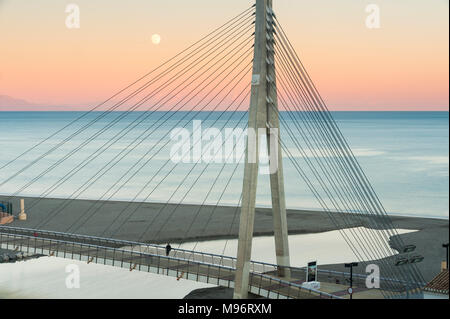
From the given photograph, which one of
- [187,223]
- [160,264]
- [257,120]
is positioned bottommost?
[160,264]

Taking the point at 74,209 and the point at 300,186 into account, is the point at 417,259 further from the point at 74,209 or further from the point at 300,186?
the point at 300,186

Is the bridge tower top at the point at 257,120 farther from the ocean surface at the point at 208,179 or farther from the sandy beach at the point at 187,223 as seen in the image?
the ocean surface at the point at 208,179

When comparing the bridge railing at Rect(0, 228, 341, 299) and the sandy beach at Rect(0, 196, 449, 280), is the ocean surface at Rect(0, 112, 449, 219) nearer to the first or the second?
the sandy beach at Rect(0, 196, 449, 280)

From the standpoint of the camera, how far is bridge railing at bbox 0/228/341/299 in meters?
34.7

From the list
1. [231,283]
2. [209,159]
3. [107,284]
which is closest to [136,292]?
[107,284]

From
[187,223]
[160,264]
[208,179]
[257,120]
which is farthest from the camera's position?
[208,179]

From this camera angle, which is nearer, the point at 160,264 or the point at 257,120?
the point at 257,120

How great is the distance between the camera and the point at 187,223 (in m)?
70.1

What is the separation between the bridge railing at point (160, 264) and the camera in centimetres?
3472

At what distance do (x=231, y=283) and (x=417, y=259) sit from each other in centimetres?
970

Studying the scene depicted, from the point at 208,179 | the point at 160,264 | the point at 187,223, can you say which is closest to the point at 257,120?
the point at 160,264

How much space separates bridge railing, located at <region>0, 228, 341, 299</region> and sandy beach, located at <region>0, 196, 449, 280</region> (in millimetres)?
17264

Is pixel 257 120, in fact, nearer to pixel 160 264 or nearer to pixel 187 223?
pixel 160 264

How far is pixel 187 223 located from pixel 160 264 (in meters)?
30.4
